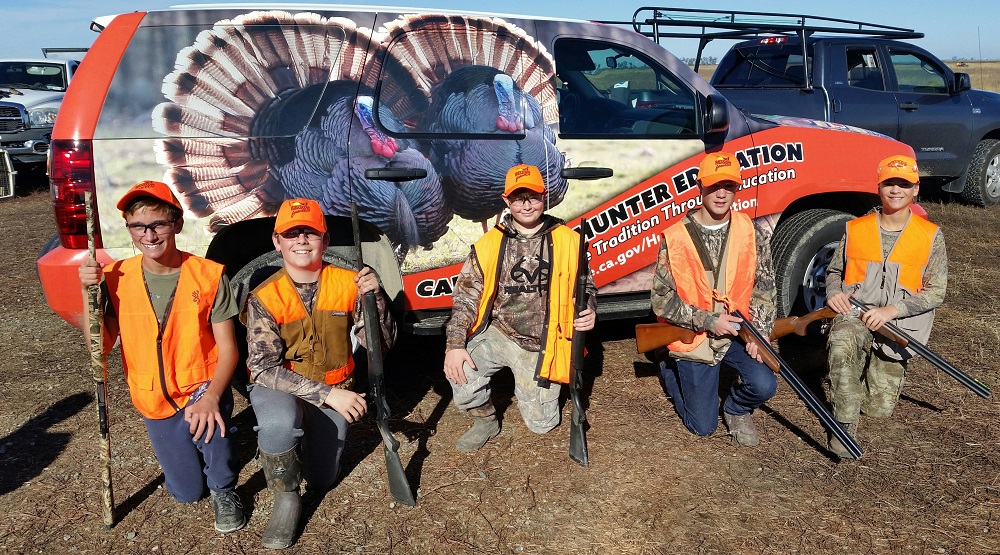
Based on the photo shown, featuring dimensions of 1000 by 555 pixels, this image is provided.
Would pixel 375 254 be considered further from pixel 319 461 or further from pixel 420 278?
pixel 319 461

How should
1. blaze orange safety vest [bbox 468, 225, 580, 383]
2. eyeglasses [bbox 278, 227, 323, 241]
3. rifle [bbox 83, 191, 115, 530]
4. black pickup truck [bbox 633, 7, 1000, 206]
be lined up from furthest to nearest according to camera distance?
1. black pickup truck [bbox 633, 7, 1000, 206]
2. blaze orange safety vest [bbox 468, 225, 580, 383]
3. eyeglasses [bbox 278, 227, 323, 241]
4. rifle [bbox 83, 191, 115, 530]

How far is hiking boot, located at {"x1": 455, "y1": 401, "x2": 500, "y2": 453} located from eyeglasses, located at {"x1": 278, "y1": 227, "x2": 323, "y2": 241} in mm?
1189

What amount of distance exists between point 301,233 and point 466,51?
1470 millimetres

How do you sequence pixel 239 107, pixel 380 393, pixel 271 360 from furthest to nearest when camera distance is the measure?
1. pixel 239 107
2. pixel 380 393
3. pixel 271 360

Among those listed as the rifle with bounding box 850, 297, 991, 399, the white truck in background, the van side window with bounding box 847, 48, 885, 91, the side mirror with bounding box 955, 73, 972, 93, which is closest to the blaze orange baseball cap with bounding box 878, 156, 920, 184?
the rifle with bounding box 850, 297, 991, 399

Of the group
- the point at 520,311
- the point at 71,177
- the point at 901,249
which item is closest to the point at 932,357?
the point at 901,249

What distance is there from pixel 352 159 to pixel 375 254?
1.68ft

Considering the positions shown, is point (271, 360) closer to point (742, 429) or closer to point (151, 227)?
point (151, 227)

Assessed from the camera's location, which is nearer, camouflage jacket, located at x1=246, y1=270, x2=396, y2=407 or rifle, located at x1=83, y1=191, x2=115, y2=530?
rifle, located at x1=83, y1=191, x2=115, y2=530

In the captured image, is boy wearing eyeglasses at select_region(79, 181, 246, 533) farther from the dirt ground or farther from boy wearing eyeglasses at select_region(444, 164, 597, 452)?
boy wearing eyeglasses at select_region(444, 164, 597, 452)

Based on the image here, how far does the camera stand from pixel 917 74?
9.46 metres

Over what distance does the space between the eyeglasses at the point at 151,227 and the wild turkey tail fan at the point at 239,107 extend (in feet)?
1.84

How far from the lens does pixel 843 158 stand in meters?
5.02

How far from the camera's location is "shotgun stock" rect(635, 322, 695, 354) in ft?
12.6
